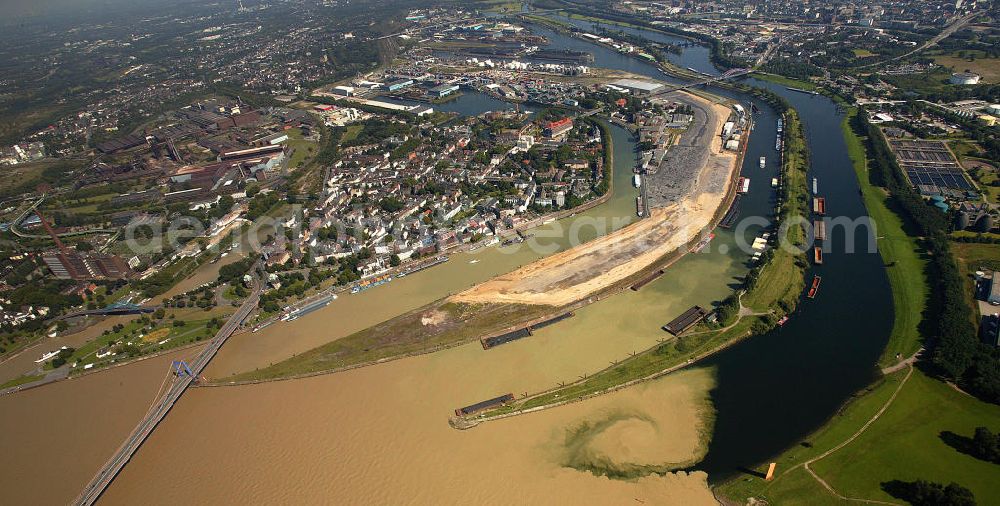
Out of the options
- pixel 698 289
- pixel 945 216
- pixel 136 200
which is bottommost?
pixel 136 200

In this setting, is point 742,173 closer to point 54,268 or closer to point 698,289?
point 698,289

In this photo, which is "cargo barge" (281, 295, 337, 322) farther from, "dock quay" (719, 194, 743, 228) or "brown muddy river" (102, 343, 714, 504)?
"dock quay" (719, 194, 743, 228)

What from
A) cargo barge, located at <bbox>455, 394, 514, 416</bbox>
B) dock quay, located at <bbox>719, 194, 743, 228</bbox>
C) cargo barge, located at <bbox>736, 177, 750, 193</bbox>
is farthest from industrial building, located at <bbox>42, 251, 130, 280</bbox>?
cargo barge, located at <bbox>736, 177, 750, 193</bbox>

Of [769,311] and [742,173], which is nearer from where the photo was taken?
[769,311]

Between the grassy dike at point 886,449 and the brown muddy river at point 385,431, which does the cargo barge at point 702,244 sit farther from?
the grassy dike at point 886,449

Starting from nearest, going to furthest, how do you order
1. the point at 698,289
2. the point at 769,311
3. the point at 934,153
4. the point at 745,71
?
the point at 769,311, the point at 698,289, the point at 934,153, the point at 745,71

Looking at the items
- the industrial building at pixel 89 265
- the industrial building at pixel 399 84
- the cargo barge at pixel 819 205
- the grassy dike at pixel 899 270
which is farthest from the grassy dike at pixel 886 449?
the industrial building at pixel 399 84

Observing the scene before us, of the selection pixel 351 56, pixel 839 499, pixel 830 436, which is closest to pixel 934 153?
pixel 830 436
